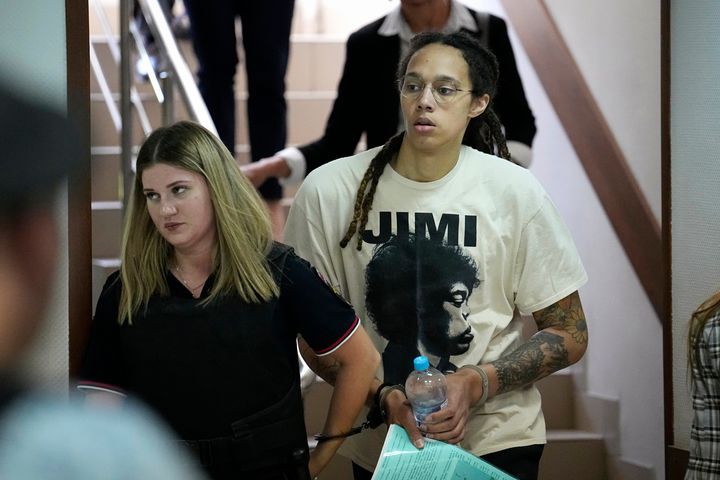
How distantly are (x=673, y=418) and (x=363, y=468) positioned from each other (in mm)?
1096

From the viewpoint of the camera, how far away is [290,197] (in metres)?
4.96

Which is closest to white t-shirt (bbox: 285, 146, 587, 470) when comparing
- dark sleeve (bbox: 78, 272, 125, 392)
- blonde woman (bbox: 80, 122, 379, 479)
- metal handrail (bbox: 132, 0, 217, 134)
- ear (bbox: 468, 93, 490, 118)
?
ear (bbox: 468, 93, 490, 118)

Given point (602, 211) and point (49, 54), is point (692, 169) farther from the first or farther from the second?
point (49, 54)

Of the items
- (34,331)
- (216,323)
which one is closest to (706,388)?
(216,323)

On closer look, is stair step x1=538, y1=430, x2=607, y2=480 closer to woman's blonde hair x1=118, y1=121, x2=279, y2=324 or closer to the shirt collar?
the shirt collar

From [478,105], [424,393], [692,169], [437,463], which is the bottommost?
[437,463]

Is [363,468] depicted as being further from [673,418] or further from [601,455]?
[601,455]

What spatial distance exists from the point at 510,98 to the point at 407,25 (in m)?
0.36

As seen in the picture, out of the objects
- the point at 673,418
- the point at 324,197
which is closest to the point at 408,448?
the point at 324,197

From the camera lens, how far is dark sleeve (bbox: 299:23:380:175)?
293 centimetres

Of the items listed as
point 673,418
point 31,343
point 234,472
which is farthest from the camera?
point 673,418

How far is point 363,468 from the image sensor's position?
2.26 metres

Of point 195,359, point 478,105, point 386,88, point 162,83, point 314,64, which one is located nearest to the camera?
point 195,359

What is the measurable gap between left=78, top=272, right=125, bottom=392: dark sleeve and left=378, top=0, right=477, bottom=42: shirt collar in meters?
1.32
